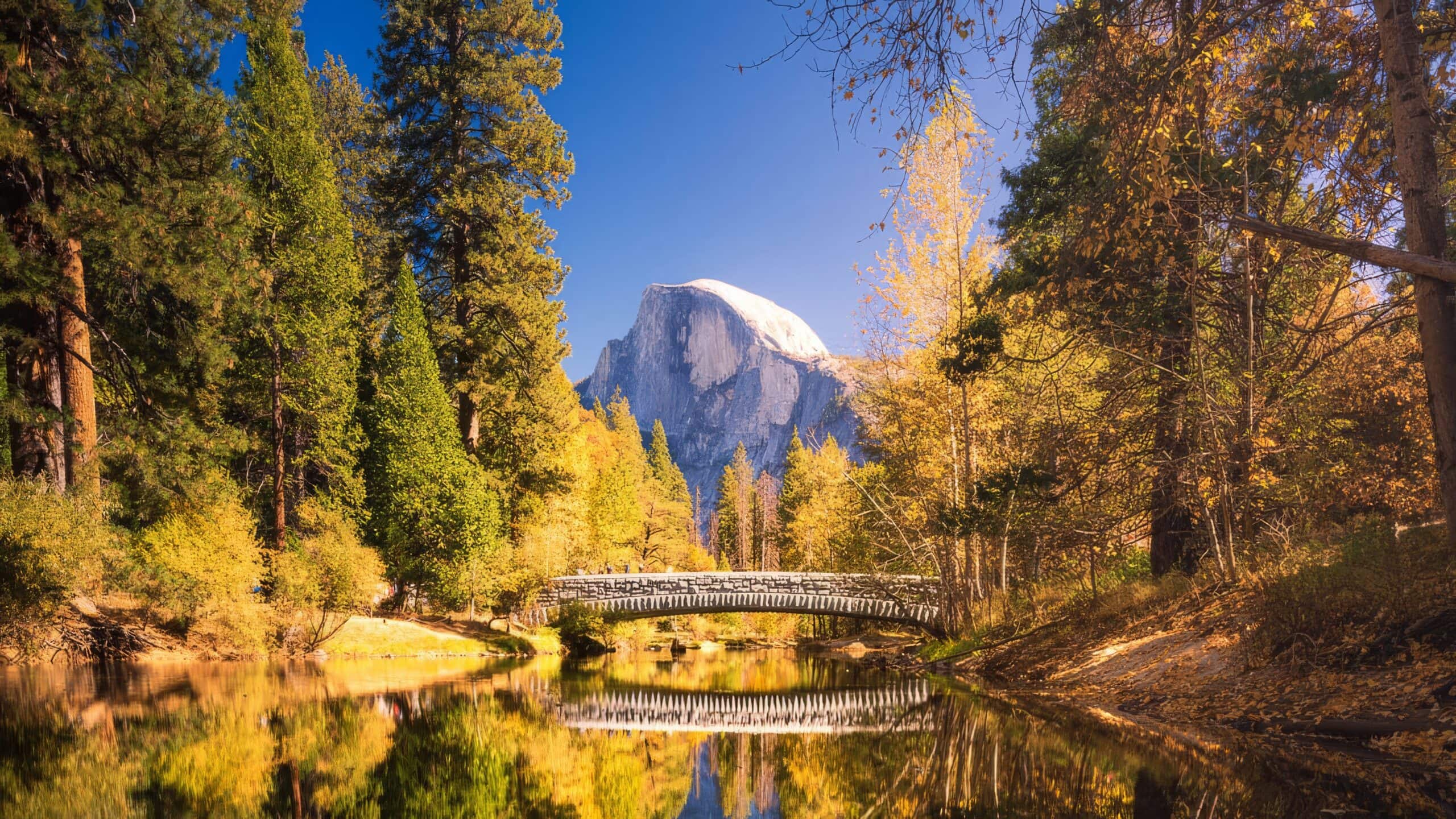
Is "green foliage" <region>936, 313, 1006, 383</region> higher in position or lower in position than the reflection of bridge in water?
higher

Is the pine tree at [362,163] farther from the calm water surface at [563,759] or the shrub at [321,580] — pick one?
the calm water surface at [563,759]

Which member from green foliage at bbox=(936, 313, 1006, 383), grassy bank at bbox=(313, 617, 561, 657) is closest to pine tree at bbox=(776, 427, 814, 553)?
grassy bank at bbox=(313, 617, 561, 657)

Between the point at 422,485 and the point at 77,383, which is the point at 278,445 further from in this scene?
the point at 77,383

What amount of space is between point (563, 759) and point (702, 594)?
18.8m

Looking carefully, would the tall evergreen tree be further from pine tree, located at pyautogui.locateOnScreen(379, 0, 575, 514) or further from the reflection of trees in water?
the reflection of trees in water

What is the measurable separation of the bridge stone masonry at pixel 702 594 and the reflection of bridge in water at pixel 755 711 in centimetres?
1126

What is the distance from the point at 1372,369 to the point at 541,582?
2039 centimetres

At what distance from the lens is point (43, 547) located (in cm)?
1134

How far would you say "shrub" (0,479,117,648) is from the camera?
36.7ft

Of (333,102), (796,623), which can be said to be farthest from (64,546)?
(796,623)

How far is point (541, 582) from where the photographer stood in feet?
77.9

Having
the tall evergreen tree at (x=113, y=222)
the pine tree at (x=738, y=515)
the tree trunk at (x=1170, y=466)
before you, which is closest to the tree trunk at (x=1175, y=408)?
the tree trunk at (x=1170, y=466)

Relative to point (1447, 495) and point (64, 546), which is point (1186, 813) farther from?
point (64, 546)

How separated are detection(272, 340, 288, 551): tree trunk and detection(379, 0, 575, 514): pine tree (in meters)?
5.16
